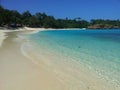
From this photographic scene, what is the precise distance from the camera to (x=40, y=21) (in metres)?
123

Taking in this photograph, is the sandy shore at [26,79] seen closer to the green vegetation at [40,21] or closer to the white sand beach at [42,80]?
the white sand beach at [42,80]

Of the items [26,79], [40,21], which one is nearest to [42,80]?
[26,79]

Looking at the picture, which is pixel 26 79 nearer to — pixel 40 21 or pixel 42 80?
pixel 42 80

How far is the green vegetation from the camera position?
80562mm

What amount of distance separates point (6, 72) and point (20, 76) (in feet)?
2.69

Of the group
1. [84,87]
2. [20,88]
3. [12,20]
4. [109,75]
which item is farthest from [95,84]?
[12,20]

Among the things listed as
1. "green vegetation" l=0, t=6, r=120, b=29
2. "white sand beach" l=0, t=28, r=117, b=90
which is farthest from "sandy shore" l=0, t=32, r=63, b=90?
"green vegetation" l=0, t=6, r=120, b=29

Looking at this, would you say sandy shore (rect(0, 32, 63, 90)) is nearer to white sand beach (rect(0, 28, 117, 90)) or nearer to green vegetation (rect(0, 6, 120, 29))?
white sand beach (rect(0, 28, 117, 90))

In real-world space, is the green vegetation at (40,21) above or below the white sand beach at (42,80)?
below

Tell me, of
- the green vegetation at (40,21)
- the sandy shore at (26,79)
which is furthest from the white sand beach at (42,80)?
the green vegetation at (40,21)

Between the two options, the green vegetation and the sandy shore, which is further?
the green vegetation

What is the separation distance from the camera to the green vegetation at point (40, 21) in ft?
264

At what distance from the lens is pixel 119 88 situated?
718 centimetres

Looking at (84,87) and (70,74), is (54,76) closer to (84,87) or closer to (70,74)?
(70,74)
